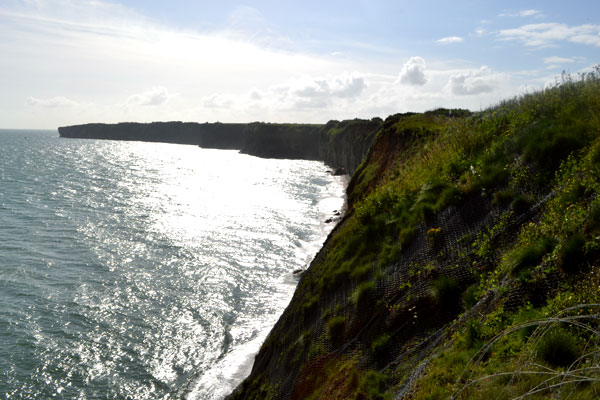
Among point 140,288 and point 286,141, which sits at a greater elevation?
point 286,141

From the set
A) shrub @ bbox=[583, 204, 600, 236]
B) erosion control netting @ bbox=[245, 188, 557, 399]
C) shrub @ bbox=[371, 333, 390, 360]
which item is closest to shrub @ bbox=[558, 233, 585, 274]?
shrub @ bbox=[583, 204, 600, 236]

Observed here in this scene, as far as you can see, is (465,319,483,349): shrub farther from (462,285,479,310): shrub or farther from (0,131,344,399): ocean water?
(0,131,344,399): ocean water

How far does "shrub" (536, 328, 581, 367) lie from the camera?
593 centimetres

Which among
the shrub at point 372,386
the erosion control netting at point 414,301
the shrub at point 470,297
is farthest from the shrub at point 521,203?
the shrub at point 372,386

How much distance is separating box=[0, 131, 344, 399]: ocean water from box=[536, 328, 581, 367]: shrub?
17382 millimetres

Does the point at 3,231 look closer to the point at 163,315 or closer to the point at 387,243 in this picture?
the point at 163,315

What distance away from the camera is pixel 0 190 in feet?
229

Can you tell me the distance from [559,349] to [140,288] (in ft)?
101

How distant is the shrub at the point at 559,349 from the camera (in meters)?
5.93

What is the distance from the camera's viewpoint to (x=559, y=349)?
6.02m

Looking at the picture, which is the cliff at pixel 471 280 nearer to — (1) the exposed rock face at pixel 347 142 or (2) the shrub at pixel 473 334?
(2) the shrub at pixel 473 334

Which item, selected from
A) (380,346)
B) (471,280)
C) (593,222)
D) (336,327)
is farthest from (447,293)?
(336,327)

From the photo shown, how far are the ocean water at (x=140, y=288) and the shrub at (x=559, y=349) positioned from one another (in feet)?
57.0

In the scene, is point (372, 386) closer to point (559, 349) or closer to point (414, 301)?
point (414, 301)
